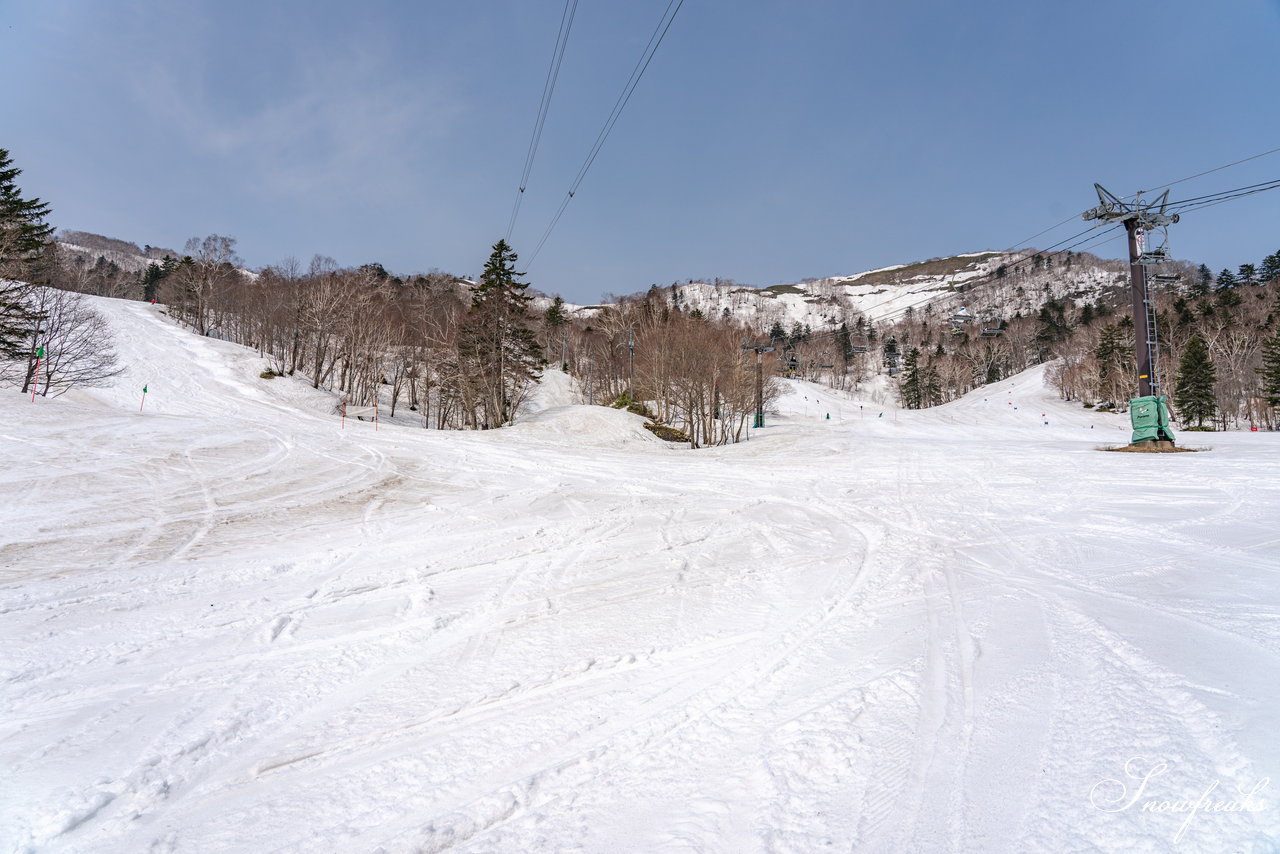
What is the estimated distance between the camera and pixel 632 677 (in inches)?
127

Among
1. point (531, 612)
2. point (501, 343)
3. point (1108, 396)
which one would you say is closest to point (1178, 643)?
point (531, 612)

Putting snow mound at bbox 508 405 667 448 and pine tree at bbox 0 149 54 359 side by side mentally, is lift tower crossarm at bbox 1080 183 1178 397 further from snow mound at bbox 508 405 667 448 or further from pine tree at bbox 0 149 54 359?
pine tree at bbox 0 149 54 359

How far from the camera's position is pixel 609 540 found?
6.71m

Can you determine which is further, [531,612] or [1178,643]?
[531,612]

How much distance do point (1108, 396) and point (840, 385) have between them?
50.6 m

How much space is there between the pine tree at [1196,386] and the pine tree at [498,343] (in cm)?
5888

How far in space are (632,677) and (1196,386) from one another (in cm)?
6827

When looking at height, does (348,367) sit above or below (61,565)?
above

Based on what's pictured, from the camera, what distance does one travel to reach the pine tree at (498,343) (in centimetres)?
3225

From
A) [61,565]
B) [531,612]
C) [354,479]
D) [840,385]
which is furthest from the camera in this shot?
[840,385]

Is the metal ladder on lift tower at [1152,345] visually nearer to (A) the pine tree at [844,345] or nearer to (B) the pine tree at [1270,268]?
(A) the pine tree at [844,345]

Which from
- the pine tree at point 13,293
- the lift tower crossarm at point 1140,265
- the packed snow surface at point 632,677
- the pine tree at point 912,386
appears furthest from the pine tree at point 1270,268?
the pine tree at point 13,293

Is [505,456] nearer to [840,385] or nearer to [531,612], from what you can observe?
[531,612]

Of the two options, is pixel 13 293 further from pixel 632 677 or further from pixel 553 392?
pixel 553 392
